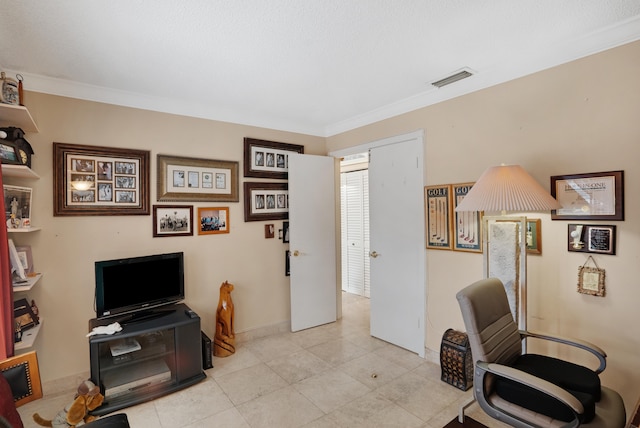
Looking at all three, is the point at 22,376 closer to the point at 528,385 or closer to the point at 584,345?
the point at 528,385

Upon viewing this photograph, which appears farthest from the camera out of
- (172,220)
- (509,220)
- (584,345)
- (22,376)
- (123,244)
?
(172,220)

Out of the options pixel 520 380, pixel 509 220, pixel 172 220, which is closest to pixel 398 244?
pixel 509 220

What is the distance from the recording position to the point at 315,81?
274 centimetres

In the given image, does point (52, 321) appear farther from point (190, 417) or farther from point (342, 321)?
point (342, 321)

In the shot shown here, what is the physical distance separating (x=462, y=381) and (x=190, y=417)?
2.12 metres

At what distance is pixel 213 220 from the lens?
3.42 m

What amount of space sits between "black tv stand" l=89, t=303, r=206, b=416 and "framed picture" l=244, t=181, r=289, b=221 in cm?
131

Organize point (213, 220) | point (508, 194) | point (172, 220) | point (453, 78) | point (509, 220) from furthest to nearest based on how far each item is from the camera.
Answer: point (213, 220) → point (172, 220) → point (453, 78) → point (509, 220) → point (508, 194)

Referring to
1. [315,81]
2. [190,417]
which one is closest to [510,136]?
[315,81]

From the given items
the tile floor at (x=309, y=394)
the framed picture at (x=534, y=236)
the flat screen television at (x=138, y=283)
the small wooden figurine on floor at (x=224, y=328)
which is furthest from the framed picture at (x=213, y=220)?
the framed picture at (x=534, y=236)

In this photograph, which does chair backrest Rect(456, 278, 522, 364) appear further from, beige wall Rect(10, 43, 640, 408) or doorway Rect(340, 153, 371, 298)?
doorway Rect(340, 153, 371, 298)

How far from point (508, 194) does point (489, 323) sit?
2.65 feet

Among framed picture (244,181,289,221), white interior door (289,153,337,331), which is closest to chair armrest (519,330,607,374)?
white interior door (289,153,337,331)

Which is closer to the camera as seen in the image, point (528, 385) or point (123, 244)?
point (528, 385)
